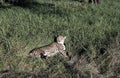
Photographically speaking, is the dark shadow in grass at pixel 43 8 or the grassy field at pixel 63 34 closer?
the grassy field at pixel 63 34

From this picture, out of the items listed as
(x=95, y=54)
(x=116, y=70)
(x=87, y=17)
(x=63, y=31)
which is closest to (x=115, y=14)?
(x=87, y=17)

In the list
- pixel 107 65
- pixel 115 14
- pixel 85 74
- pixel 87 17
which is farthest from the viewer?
pixel 115 14

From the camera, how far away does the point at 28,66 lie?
18.9ft

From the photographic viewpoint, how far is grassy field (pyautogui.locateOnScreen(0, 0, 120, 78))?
18.5 ft

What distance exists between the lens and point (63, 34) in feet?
24.5

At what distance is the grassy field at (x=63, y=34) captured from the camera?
18.5 feet

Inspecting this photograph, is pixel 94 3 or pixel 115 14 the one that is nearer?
pixel 115 14

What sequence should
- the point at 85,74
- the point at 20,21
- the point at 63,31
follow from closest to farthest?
the point at 85,74, the point at 63,31, the point at 20,21

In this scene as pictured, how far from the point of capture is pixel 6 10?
9336mm

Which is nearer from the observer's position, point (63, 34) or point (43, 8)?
point (63, 34)

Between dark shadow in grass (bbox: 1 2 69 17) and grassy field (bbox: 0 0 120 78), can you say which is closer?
grassy field (bbox: 0 0 120 78)

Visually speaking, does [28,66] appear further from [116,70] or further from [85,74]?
[116,70]

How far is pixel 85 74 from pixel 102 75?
35 centimetres

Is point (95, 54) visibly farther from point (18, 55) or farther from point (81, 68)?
point (18, 55)
